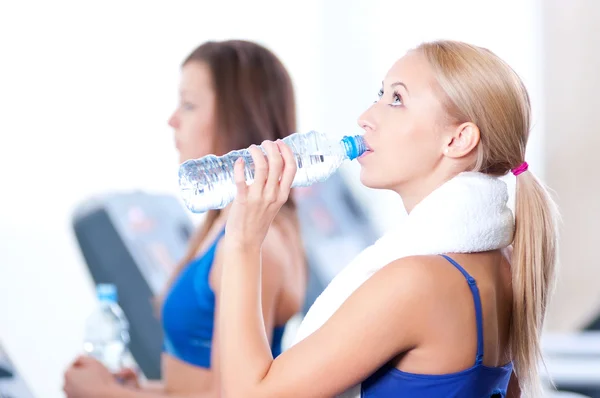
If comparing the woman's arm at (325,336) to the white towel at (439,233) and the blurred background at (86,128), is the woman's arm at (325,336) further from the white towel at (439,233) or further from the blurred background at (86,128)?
the blurred background at (86,128)

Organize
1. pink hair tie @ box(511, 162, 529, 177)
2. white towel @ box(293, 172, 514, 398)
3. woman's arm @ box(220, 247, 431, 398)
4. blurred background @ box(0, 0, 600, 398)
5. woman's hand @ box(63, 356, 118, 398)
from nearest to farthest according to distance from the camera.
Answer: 1. woman's arm @ box(220, 247, 431, 398)
2. white towel @ box(293, 172, 514, 398)
3. pink hair tie @ box(511, 162, 529, 177)
4. woman's hand @ box(63, 356, 118, 398)
5. blurred background @ box(0, 0, 600, 398)

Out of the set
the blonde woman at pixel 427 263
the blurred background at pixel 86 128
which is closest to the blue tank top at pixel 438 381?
the blonde woman at pixel 427 263

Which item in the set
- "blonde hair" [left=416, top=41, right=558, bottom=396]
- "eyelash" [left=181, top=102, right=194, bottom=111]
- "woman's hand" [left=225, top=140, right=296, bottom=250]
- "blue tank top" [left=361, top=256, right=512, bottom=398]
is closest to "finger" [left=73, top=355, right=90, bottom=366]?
"eyelash" [left=181, top=102, right=194, bottom=111]

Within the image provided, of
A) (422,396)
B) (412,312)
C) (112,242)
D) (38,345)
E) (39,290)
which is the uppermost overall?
(412,312)

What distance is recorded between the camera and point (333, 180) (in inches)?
141

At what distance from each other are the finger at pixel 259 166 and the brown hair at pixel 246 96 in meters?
0.53

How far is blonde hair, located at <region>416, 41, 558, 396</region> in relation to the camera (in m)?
1.13

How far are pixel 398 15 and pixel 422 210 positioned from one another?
312cm

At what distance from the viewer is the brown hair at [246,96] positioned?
162 centimetres

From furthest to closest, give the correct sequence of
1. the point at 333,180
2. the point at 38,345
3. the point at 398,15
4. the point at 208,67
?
the point at 398,15, the point at 333,180, the point at 38,345, the point at 208,67

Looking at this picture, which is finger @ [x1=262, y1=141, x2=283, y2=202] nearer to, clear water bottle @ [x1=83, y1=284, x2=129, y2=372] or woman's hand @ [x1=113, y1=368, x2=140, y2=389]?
woman's hand @ [x1=113, y1=368, x2=140, y2=389]

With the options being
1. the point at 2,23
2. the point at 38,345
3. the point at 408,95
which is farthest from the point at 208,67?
the point at 38,345

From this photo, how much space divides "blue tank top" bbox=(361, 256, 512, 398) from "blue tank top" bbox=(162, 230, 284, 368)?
0.55m

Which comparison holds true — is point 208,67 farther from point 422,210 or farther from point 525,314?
point 525,314
